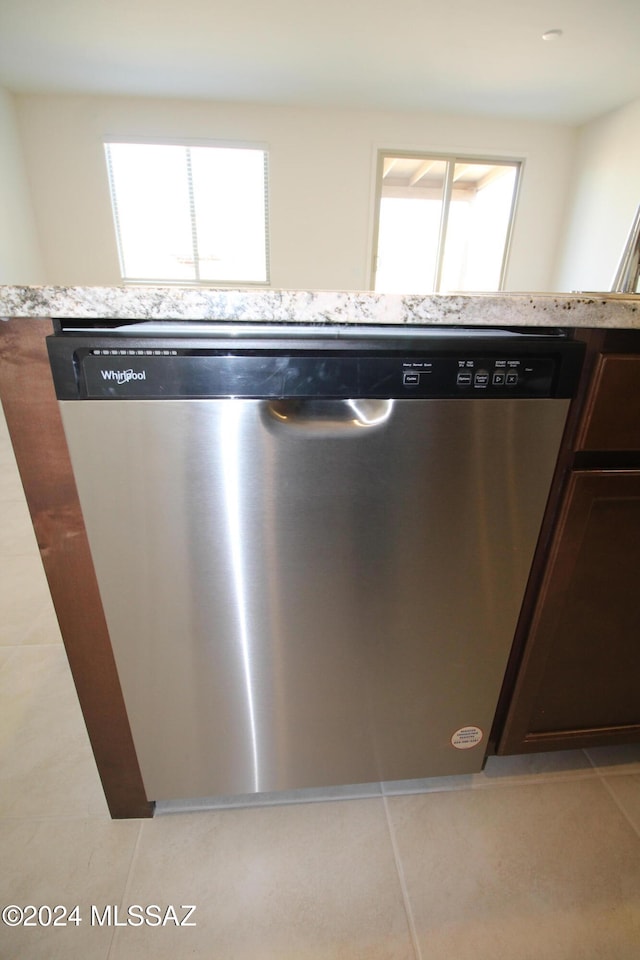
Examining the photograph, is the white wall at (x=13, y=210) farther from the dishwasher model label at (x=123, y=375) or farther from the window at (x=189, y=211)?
the dishwasher model label at (x=123, y=375)

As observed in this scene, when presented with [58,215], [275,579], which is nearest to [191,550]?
[275,579]

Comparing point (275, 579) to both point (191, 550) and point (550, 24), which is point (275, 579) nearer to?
point (191, 550)

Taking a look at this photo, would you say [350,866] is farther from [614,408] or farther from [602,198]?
[602,198]

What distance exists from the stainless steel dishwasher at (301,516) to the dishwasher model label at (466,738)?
7 cm

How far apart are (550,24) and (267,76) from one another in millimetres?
2315

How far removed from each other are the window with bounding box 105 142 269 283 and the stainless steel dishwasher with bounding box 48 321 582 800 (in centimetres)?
489

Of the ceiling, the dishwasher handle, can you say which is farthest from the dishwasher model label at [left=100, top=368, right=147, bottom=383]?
the ceiling

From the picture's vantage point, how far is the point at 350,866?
75 cm

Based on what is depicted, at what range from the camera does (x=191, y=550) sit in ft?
1.90

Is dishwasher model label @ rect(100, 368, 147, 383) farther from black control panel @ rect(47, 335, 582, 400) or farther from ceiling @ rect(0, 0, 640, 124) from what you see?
ceiling @ rect(0, 0, 640, 124)

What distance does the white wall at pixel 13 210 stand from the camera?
12.7 ft

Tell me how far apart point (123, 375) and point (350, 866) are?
0.94 m

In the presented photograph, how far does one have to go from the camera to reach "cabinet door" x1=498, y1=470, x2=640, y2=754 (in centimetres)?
64

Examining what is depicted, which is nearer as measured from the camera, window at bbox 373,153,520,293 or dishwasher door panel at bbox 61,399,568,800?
dishwasher door panel at bbox 61,399,568,800
